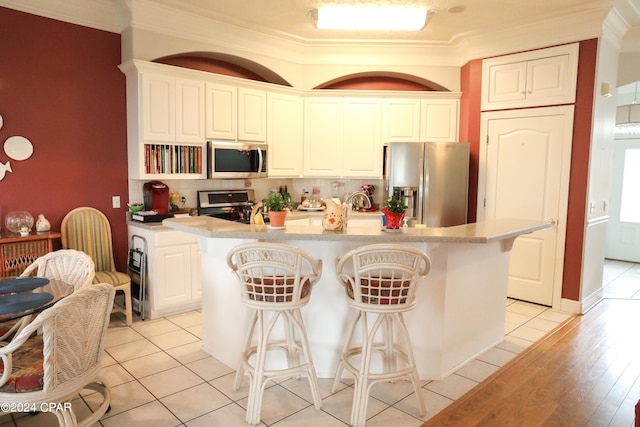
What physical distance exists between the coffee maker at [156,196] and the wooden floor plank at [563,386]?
3.19 meters

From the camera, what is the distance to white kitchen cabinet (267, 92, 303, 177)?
16.8 feet

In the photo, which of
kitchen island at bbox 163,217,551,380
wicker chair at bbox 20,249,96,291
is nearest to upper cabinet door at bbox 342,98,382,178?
kitchen island at bbox 163,217,551,380

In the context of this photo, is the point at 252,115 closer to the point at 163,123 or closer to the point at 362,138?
the point at 163,123

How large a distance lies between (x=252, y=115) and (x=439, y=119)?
230 cm

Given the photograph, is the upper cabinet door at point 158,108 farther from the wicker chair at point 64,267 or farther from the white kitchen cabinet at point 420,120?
the white kitchen cabinet at point 420,120

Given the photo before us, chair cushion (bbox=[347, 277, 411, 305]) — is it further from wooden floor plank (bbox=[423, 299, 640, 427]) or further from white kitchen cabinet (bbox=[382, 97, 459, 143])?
white kitchen cabinet (bbox=[382, 97, 459, 143])

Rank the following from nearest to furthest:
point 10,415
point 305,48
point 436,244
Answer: point 10,415 → point 436,244 → point 305,48

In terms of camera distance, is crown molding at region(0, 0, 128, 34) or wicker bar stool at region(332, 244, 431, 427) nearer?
wicker bar stool at region(332, 244, 431, 427)

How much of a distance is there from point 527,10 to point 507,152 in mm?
1437

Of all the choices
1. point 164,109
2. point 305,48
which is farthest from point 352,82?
point 164,109

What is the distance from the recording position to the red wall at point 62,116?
3.70 metres

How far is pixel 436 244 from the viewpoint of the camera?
2.68 metres

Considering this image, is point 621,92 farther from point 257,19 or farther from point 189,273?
point 189,273

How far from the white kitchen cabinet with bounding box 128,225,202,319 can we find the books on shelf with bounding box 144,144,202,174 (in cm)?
62
